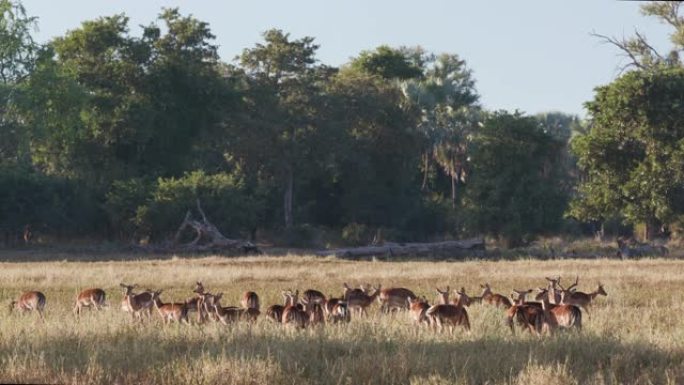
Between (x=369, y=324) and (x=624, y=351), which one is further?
(x=369, y=324)

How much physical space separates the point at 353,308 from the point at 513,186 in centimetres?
3630

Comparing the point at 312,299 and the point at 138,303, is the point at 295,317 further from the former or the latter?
the point at 138,303

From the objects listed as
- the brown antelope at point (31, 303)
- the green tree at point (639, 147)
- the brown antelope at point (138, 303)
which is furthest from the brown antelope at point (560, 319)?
the green tree at point (639, 147)

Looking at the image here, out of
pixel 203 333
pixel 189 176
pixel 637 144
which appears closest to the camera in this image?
pixel 203 333

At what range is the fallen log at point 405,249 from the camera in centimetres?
4288

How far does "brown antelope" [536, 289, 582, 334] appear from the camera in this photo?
50.5 feet

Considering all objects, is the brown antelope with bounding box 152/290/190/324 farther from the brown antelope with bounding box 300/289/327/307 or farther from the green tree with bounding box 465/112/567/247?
the green tree with bounding box 465/112/567/247

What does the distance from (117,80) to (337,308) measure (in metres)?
41.2

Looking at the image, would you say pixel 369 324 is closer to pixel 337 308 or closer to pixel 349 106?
pixel 337 308

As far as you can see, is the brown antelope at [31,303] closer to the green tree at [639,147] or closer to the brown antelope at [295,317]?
the brown antelope at [295,317]

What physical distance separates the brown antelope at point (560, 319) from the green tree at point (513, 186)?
3831 centimetres

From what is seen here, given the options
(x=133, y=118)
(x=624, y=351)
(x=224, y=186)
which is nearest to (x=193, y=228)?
(x=224, y=186)

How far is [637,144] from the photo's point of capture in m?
38.8

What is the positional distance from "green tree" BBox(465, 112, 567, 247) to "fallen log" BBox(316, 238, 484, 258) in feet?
26.0
